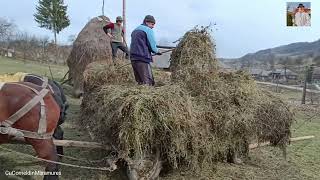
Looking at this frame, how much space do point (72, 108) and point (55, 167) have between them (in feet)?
21.1

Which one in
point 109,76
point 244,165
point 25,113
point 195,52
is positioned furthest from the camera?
point 109,76

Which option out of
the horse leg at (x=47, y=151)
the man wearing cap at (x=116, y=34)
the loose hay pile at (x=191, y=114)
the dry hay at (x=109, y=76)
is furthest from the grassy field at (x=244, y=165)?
the man wearing cap at (x=116, y=34)

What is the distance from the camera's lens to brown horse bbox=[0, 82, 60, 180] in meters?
4.77

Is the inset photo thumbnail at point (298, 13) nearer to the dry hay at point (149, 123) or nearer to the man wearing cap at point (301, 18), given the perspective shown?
the man wearing cap at point (301, 18)

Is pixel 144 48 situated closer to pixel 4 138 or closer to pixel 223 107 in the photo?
pixel 223 107

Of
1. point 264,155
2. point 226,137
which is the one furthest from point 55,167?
point 264,155

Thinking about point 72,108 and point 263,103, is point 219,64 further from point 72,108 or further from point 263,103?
point 72,108

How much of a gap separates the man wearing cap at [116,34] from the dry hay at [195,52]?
4381 millimetres

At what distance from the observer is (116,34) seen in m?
10.8

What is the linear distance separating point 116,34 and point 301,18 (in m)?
9.03

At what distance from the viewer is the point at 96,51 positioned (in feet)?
42.0

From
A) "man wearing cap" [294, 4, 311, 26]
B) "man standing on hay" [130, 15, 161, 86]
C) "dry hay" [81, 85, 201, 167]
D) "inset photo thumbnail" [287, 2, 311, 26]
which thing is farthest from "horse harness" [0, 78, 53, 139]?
"man wearing cap" [294, 4, 311, 26]

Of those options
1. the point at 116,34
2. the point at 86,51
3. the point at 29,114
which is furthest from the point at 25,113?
the point at 86,51

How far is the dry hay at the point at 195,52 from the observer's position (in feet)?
20.8
